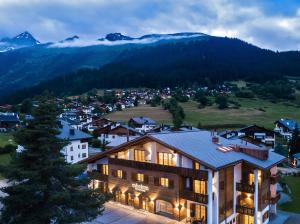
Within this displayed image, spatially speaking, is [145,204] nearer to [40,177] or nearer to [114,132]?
[40,177]

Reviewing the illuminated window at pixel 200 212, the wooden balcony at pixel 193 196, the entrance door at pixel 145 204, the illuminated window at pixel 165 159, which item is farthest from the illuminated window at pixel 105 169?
the illuminated window at pixel 200 212

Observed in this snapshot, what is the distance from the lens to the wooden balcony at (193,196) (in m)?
33.0

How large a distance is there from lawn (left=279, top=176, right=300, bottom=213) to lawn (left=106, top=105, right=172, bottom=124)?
71681 mm

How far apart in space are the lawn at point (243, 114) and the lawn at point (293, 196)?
61188 mm

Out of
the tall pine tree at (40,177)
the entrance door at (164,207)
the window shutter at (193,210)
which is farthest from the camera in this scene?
the entrance door at (164,207)

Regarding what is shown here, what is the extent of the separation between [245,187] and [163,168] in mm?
8596

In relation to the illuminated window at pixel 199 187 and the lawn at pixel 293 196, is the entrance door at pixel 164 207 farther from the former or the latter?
the lawn at pixel 293 196

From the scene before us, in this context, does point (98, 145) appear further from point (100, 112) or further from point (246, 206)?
point (100, 112)

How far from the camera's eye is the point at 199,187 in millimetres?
34156

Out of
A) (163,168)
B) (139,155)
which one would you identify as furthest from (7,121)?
(163,168)

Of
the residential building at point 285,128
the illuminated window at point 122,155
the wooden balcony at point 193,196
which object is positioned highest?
the illuminated window at point 122,155

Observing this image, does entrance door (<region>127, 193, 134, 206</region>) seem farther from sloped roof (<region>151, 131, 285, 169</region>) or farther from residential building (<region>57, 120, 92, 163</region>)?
residential building (<region>57, 120, 92, 163</region>)

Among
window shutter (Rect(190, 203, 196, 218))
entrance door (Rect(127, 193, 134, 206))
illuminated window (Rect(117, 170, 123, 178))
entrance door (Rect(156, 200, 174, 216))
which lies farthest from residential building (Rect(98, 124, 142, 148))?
window shutter (Rect(190, 203, 196, 218))

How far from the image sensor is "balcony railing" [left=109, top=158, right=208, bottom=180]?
33.1m
